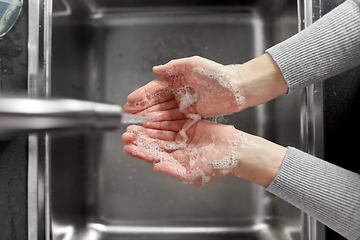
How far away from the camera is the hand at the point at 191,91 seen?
60cm

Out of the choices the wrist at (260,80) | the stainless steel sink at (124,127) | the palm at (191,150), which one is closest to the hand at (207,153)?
the palm at (191,150)

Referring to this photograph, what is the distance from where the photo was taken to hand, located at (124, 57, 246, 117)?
0.60m

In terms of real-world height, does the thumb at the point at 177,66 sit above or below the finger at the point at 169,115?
above

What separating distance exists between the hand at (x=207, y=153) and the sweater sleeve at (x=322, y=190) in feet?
0.09

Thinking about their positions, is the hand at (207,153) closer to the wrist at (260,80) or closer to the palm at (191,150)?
the palm at (191,150)

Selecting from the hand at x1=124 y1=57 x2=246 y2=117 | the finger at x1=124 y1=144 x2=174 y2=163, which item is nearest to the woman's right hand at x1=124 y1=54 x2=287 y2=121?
the hand at x1=124 y1=57 x2=246 y2=117

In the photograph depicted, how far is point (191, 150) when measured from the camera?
66 cm

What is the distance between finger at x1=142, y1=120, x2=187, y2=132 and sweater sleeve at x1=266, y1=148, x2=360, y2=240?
1.03 feet

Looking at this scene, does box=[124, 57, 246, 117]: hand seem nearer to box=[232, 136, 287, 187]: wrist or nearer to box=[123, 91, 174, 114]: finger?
box=[123, 91, 174, 114]: finger

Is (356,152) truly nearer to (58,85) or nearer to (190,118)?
(190,118)

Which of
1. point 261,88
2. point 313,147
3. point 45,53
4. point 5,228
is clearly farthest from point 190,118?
point 5,228

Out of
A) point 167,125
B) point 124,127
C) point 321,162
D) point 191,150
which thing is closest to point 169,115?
point 167,125

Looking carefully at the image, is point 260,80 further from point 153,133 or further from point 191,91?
point 153,133

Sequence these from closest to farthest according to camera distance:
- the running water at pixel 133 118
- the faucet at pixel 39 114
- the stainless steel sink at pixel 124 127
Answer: the faucet at pixel 39 114 < the running water at pixel 133 118 < the stainless steel sink at pixel 124 127
